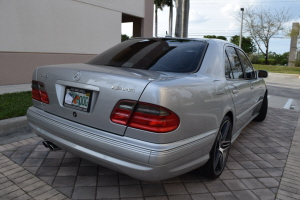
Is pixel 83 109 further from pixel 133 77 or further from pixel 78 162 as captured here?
pixel 78 162

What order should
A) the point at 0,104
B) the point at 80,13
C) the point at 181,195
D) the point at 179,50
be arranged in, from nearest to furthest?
the point at 181,195 < the point at 179,50 < the point at 0,104 < the point at 80,13

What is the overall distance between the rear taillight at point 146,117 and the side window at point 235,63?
1.75 meters

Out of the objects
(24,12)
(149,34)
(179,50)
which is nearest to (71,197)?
(179,50)

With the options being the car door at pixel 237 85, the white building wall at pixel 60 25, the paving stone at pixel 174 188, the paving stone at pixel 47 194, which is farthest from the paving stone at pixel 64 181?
the white building wall at pixel 60 25

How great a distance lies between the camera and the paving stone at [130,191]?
2.65 m

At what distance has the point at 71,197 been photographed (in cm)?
255

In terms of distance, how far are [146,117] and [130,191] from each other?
1.01 metres

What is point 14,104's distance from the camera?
5434mm

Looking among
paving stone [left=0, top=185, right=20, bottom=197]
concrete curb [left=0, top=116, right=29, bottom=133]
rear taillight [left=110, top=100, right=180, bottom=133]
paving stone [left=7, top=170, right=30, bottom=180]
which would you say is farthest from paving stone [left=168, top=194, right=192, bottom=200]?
concrete curb [left=0, top=116, right=29, bottom=133]

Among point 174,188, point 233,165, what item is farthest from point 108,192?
point 233,165

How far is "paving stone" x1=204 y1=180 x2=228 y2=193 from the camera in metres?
2.85

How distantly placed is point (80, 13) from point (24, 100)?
17.7 ft

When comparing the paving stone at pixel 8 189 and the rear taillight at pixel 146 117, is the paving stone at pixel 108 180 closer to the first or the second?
the paving stone at pixel 8 189

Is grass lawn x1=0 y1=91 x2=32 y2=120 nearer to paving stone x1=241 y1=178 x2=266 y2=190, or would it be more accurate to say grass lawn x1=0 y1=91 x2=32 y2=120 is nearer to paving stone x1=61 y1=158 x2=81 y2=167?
paving stone x1=61 y1=158 x2=81 y2=167
